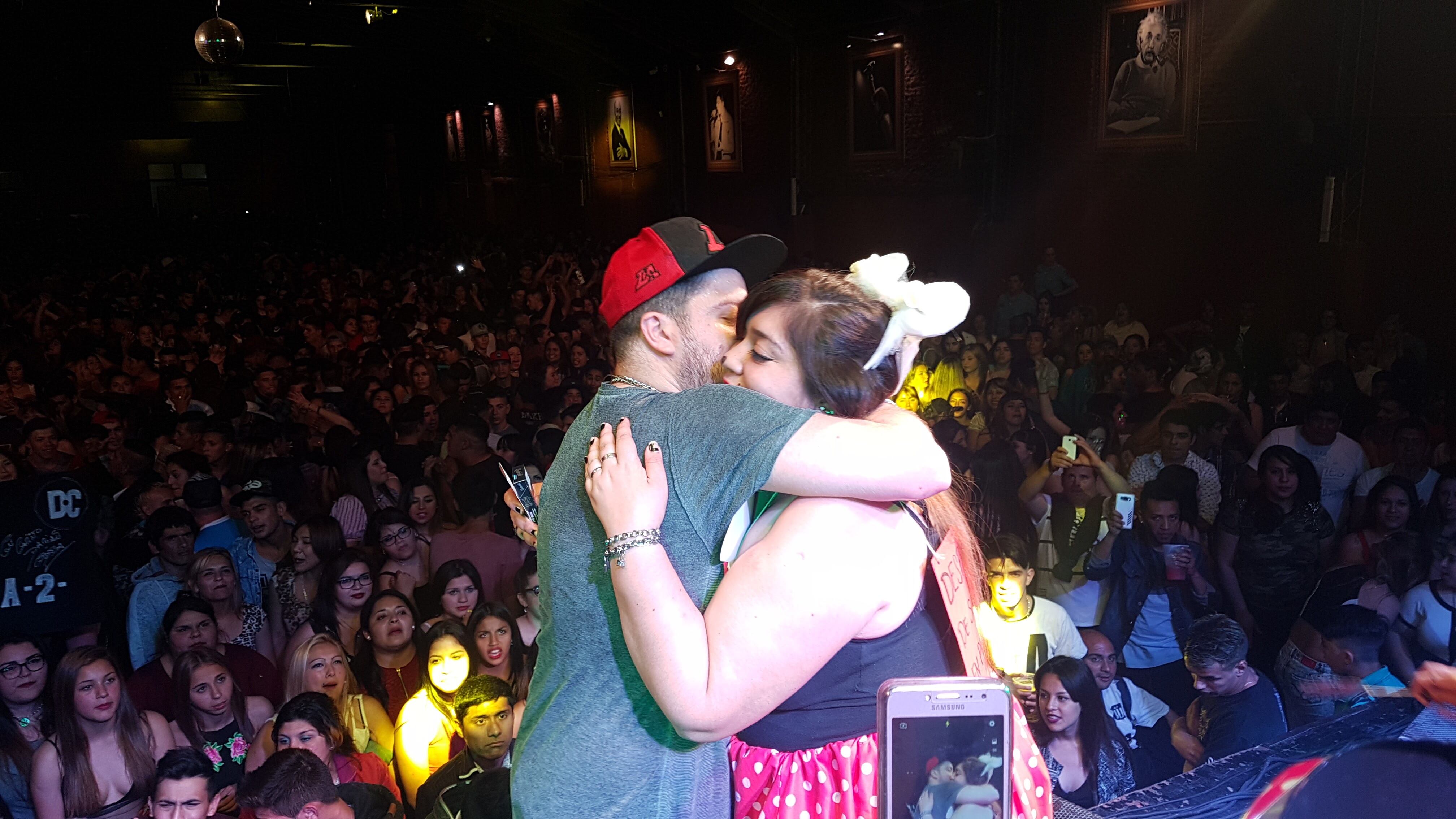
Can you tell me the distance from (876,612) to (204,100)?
3084 cm

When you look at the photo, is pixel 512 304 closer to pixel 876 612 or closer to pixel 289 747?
pixel 289 747

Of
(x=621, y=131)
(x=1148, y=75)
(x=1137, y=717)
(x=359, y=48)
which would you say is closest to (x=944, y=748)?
(x=1137, y=717)

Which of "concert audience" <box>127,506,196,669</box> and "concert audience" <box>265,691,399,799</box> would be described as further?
"concert audience" <box>127,506,196,669</box>

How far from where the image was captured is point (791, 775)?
1.27 m

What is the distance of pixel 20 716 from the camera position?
3504 millimetres

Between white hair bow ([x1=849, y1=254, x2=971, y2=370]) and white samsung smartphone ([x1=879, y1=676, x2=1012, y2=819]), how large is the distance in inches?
16.5

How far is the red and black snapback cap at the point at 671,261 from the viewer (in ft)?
4.77

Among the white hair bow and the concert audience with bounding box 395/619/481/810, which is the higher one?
the white hair bow

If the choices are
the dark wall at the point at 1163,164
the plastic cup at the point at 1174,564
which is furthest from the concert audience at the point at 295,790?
the dark wall at the point at 1163,164

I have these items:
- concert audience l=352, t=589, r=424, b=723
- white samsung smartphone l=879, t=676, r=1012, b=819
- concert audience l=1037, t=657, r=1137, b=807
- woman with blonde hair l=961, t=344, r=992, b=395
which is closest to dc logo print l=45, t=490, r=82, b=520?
concert audience l=352, t=589, r=424, b=723

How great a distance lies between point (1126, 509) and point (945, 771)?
3.65m

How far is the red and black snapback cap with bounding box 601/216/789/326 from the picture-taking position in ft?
4.77

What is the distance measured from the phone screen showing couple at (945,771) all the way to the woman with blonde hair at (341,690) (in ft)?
10.1

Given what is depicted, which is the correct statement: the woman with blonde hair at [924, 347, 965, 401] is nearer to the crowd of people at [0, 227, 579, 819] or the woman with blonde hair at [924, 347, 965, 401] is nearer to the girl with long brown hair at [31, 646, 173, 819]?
the crowd of people at [0, 227, 579, 819]
